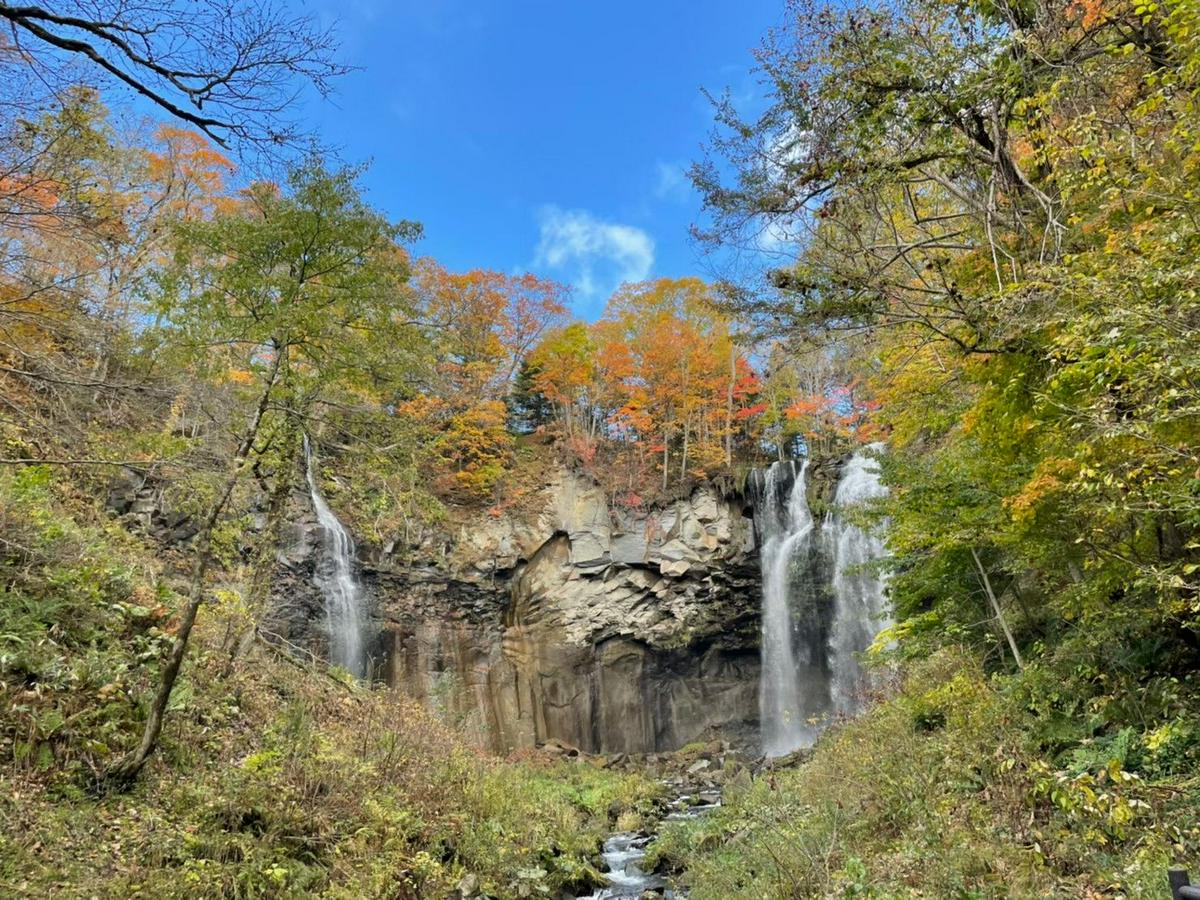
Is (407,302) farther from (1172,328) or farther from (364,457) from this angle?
(1172,328)

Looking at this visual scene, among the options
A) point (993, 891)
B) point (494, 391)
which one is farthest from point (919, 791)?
point (494, 391)

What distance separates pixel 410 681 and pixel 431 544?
14.3 ft

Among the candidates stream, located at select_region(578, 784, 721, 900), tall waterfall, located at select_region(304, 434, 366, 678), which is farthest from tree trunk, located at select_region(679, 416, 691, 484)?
stream, located at select_region(578, 784, 721, 900)

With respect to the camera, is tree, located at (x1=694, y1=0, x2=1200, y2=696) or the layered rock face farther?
the layered rock face

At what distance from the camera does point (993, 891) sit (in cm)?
491

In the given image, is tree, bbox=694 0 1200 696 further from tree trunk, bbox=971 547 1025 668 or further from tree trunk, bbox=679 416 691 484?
tree trunk, bbox=679 416 691 484

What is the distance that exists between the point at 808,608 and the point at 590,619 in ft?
24.2

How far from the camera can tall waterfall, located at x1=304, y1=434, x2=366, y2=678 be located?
2009cm

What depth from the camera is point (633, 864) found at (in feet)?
33.5

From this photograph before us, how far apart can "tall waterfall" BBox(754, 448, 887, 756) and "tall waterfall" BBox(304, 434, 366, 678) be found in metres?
13.4

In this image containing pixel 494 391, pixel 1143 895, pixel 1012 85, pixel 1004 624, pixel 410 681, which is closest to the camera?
pixel 1143 895

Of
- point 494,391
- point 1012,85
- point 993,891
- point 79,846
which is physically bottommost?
point 993,891

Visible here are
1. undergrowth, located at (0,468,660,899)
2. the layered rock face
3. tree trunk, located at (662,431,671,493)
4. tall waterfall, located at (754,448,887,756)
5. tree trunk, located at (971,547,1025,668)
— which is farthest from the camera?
tree trunk, located at (662,431,671,493)

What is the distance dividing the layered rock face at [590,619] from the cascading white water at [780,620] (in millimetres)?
458
